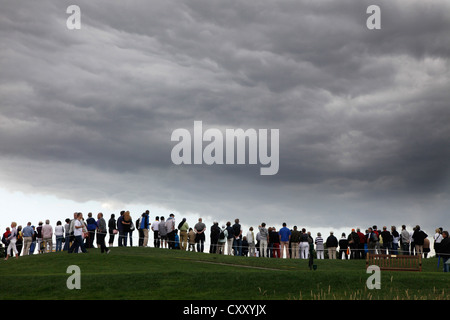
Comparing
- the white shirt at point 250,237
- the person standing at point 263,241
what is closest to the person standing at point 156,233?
the white shirt at point 250,237

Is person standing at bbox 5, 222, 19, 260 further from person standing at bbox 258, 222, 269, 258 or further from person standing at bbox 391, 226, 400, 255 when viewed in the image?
person standing at bbox 391, 226, 400, 255

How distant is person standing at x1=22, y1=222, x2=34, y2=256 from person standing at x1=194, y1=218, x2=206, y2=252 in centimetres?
1071

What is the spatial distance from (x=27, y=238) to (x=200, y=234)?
11259 mm

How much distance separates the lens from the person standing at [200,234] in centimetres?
3638

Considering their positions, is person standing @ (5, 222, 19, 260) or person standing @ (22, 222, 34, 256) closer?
person standing @ (5, 222, 19, 260)

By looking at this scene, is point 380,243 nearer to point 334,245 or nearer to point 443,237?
point 334,245

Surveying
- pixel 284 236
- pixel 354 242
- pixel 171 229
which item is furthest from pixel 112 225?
pixel 354 242

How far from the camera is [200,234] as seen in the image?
3669 centimetres

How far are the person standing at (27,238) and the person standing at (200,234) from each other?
10.7 metres

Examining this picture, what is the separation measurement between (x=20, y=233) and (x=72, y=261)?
31.0ft

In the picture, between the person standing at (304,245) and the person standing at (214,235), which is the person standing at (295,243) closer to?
the person standing at (304,245)

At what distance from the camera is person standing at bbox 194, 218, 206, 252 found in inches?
1432

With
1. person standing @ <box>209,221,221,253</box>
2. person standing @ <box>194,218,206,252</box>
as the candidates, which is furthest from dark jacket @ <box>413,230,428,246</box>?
person standing @ <box>194,218,206,252</box>
